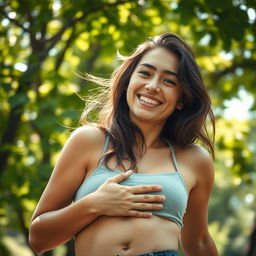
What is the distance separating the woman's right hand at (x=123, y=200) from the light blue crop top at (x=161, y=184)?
5 centimetres

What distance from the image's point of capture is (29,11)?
16.1 ft

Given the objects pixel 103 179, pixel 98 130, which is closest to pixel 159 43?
pixel 98 130

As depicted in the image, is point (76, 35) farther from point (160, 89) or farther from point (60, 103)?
point (160, 89)

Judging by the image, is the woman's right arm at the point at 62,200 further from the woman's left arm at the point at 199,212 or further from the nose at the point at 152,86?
the woman's left arm at the point at 199,212

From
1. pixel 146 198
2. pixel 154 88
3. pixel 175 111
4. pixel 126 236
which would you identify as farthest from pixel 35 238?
pixel 175 111

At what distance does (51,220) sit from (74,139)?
1.32ft

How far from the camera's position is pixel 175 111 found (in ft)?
9.78

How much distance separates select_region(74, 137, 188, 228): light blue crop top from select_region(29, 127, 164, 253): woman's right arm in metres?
0.05

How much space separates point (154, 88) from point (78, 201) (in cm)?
68

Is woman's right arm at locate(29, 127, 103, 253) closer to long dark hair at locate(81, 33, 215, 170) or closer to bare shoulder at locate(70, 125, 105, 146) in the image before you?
bare shoulder at locate(70, 125, 105, 146)

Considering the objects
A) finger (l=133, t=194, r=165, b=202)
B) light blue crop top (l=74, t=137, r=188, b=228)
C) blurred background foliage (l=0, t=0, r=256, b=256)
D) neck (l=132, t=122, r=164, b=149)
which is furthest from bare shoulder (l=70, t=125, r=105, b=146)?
blurred background foliage (l=0, t=0, r=256, b=256)

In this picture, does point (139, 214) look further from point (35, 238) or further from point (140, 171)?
point (35, 238)

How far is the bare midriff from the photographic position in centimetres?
233

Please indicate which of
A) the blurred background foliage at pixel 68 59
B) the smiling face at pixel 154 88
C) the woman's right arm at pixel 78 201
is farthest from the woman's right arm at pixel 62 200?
the blurred background foliage at pixel 68 59
